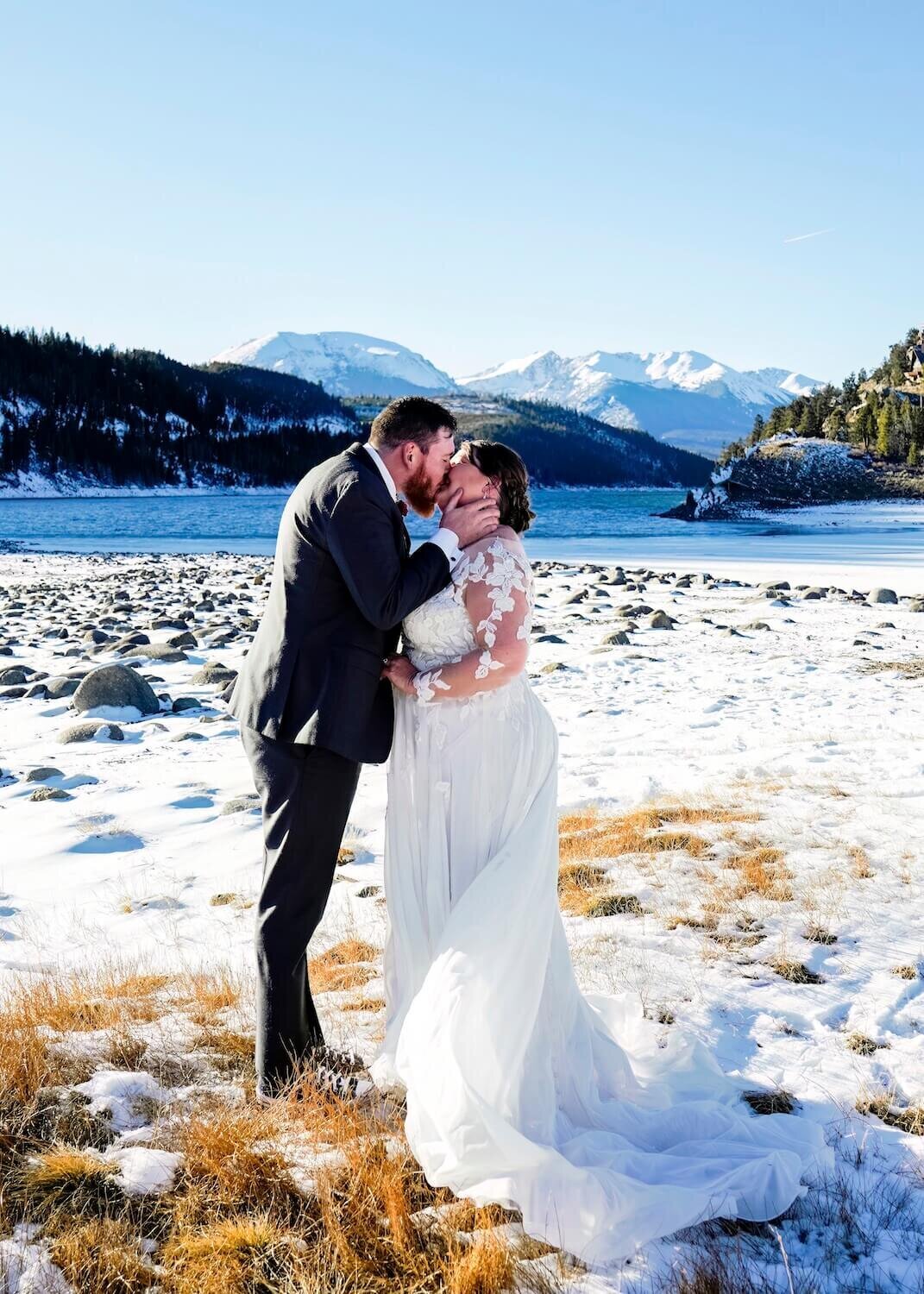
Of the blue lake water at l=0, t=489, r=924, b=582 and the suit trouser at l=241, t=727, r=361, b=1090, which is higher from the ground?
the blue lake water at l=0, t=489, r=924, b=582

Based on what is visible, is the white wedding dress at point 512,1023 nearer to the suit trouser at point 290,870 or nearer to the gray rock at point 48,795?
the suit trouser at point 290,870

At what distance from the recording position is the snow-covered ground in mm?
3850

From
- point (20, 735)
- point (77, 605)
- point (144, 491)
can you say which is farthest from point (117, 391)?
point (20, 735)

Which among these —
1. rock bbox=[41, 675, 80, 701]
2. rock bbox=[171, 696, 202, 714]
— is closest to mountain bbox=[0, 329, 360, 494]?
rock bbox=[41, 675, 80, 701]

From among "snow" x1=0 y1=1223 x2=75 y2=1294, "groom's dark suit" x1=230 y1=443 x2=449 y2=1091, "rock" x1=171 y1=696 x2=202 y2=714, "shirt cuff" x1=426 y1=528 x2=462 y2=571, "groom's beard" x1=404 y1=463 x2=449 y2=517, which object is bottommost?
"snow" x1=0 y1=1223 x2=75 y2=1294

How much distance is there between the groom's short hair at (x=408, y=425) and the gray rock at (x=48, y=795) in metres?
5.68

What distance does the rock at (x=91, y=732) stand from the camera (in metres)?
9.81

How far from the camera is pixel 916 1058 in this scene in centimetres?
387

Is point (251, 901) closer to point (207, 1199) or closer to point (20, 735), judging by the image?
point (207, 1199)

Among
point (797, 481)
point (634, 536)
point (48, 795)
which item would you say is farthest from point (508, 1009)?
point (797, 481)

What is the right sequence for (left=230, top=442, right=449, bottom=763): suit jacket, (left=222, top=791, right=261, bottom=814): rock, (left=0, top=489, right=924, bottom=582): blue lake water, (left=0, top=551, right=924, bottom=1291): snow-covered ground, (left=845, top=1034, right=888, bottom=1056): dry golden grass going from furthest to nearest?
1. (left=0, top=489, right=924, bottom=582): blue lake water
2. (left=222, top=791, right=261, bottom=814): rock
3. (left=845, top=1034, right=888, bottom=1056): dry golden grass
4. (left=0, top=551, right=924, bottom=1291): snow-covered ground
5. (left=230, top=442, right=449, bottom=763): suit jacket

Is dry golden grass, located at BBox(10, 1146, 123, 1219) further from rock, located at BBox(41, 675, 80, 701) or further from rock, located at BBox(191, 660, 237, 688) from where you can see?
rock, located at BBox(191, 660, 237, 688)

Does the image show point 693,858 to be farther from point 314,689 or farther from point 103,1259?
point 103,1259

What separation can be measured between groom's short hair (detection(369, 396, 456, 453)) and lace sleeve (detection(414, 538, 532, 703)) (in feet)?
1.75
